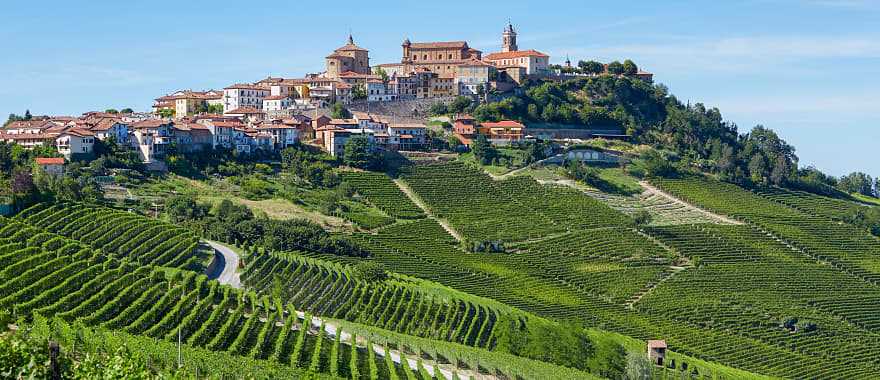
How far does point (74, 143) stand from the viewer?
6881cm

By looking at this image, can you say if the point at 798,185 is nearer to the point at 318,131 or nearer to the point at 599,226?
the point at 599,226

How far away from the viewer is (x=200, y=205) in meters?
63.8

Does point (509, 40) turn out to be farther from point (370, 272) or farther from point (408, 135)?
point (370, 272)

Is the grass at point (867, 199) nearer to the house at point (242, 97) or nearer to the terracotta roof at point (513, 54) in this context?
the terracotta roof at point (513, 54)

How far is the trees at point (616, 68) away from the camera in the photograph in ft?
337

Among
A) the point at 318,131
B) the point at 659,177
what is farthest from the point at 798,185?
the point at 318,131

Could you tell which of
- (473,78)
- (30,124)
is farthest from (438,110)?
(30,124)

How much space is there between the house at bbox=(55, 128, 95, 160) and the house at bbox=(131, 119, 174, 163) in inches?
119

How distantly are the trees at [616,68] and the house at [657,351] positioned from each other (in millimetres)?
54226

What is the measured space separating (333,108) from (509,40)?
78.6 feet

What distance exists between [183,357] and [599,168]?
5337 centimetres

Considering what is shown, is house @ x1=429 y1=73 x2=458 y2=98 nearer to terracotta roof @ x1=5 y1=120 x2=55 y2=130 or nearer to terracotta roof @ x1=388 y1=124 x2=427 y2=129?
terracotta roof @ x1=388 y1=124 x2=427 y2=129

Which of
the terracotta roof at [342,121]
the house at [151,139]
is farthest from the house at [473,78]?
the house at [151,139]

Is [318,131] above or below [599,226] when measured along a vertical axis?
above
